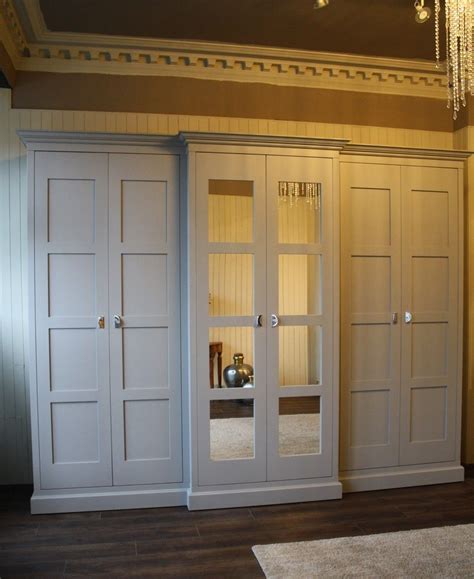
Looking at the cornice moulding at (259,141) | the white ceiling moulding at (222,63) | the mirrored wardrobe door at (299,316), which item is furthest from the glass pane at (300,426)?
the white ceiling moulding at (222,63)

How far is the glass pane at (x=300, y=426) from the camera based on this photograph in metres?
3.35

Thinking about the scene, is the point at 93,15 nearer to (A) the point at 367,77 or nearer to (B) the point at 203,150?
(B) the point at 203,150

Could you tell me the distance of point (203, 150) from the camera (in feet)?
10.5

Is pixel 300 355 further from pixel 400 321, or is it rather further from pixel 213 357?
pixel 400 321

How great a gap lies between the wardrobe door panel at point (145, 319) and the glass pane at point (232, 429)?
0.24m

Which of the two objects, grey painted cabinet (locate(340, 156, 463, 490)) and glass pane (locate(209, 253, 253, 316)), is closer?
glass pane (locate(209, 253, 253, 316))

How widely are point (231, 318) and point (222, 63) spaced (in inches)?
75.5

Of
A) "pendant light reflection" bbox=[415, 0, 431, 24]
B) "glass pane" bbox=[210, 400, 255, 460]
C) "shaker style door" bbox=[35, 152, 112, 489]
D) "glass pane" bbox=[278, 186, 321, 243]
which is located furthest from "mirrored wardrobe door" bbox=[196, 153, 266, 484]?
"pendant light reflection" bbox=[415, 0, 431, 24]

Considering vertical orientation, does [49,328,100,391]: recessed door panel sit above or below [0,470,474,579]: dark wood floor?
above

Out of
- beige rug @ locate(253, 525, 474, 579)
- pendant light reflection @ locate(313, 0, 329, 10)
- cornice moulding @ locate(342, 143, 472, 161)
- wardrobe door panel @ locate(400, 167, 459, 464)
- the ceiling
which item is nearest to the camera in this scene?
beige rug @ locate(253, 525, 474, 579)

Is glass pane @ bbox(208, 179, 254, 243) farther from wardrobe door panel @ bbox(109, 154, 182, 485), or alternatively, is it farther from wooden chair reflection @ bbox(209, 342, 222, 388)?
wooden chair reflection @ bbox(209, 342, 222, 388)

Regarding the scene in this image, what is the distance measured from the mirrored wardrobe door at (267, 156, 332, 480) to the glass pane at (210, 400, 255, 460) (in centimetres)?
13

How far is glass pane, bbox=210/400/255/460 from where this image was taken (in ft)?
10.7

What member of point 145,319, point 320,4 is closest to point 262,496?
point 145,319
